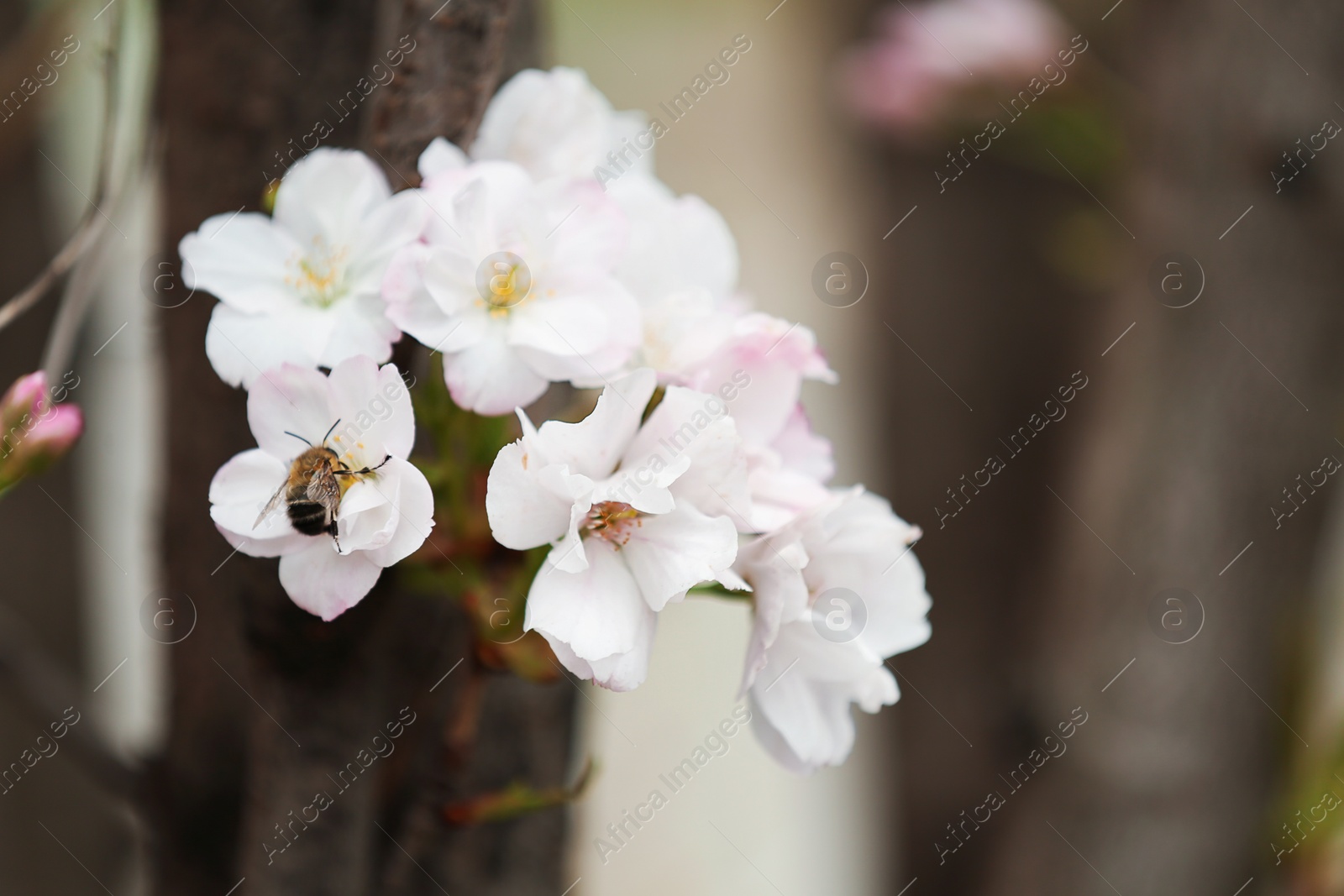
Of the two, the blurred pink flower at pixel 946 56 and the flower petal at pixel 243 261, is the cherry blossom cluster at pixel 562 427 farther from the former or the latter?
the blurred pink flower at pixel 946 56

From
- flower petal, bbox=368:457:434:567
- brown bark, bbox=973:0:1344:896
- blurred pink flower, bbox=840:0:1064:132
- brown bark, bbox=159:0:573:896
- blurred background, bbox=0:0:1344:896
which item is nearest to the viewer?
flower petal, bbox=368:457:434:567

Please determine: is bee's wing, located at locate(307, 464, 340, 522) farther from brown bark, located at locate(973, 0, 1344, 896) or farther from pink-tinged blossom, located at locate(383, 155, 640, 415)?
brown bark, located at locate(973, 0, 1344, 896)

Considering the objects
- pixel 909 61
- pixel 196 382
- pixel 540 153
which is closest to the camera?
pixel 540 153

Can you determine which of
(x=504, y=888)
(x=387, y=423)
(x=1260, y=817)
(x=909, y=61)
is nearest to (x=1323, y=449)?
(x=1260, y=817)

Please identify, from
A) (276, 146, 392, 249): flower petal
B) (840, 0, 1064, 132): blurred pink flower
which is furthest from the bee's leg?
(840, 0, 1064, 132): blurred pink flower

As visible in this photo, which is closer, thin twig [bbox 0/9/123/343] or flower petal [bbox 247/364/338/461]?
flower petal [bbox 247/364/338/461]

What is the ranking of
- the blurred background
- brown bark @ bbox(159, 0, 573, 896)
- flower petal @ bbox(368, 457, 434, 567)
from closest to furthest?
1. flower petal @ bbox(368, 457, 434, 567)
2. brown bark @ bbox(159, 0, 573, 896)
3. the blurred background

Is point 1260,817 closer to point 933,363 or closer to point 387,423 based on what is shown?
point 933,363
